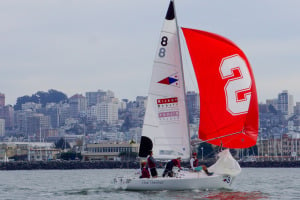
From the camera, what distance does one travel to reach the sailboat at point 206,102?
29.7 metres

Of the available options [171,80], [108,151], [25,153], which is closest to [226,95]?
[171,80]

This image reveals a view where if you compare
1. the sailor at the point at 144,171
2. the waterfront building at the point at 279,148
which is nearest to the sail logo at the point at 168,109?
the sailor at the point at 144,171

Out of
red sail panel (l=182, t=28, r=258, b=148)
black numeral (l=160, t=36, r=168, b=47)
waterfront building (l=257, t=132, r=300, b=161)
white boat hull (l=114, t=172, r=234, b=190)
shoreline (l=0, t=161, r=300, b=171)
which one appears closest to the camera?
white boat hull (l=114, t=172, r=234, b=190)

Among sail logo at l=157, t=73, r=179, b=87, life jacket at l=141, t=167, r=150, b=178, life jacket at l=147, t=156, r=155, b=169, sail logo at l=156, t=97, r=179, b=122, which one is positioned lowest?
life jacket at l=141, t=167, r=150, b=178

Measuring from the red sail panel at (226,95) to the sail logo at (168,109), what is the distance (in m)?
0.99

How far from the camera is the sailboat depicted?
97.5ft

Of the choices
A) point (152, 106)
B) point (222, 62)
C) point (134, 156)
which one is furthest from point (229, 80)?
point (134, 156)

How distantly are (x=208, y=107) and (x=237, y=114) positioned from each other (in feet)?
3.48

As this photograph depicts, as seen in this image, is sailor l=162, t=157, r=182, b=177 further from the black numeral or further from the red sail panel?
the black numeral

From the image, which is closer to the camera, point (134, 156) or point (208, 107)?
point (208, 107)

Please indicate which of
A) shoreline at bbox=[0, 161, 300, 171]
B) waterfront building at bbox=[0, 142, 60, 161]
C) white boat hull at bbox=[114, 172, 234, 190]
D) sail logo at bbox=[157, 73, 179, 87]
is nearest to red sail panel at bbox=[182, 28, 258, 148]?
sail logo at bbox=[157, 73, 179, 87]

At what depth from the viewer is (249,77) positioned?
98.2 ft

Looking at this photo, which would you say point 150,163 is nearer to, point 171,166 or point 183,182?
point 171,166

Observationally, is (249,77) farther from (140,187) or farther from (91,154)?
(91,154)
